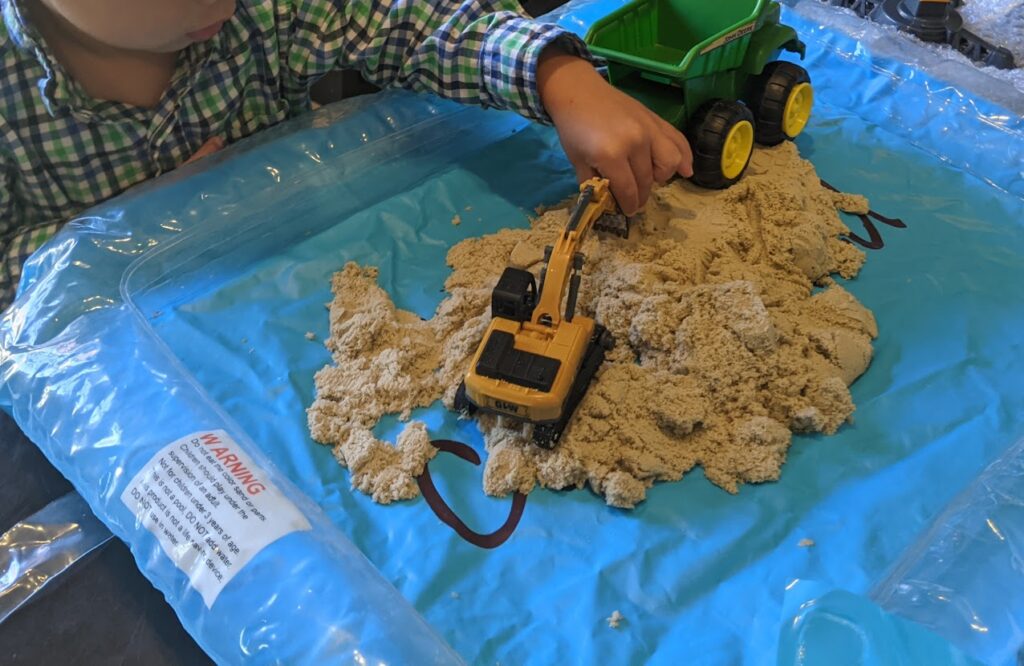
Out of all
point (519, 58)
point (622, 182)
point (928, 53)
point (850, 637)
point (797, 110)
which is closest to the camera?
point (850, 637)

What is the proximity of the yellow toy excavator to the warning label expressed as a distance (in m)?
0.21

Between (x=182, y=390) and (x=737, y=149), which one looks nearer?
(x=182, y=390)

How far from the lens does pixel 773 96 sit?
105 centimetres

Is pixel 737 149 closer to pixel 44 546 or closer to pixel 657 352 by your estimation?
pixel 657 352

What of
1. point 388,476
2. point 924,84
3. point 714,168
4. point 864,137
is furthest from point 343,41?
point 924,84

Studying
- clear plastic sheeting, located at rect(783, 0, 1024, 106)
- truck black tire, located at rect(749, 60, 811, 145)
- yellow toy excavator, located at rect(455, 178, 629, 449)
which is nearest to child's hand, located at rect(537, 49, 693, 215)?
yellow toy excavator, located at rect(455, 178, 629, 449)

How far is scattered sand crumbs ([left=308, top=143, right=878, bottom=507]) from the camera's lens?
745mm

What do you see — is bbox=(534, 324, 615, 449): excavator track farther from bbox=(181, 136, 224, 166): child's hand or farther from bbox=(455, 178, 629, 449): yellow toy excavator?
bbox=(181, 136, 224, 166): child's hand

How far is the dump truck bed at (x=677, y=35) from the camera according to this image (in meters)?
0.94

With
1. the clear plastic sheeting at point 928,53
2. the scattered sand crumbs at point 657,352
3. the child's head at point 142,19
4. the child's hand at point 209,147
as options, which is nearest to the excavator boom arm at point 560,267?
the scattered sand crumbs at point 657,352

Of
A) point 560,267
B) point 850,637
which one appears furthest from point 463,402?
point 850,637

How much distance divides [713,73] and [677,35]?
0.47 ft

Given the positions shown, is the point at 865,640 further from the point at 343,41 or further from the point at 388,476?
the point at 343,41

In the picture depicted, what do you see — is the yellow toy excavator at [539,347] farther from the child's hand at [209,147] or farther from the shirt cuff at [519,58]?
the child's hand at [209,147]
